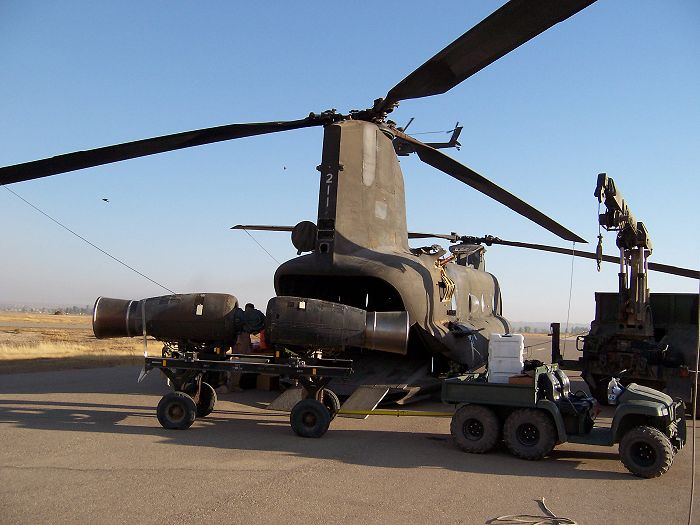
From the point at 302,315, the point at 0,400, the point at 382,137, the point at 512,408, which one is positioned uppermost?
the point at 382,137

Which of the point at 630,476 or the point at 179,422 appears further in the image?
the point at 179,422

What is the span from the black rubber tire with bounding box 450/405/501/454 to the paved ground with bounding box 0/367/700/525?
7.4 inches

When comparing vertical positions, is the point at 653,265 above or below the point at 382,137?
below

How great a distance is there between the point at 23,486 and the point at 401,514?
11.7 ft

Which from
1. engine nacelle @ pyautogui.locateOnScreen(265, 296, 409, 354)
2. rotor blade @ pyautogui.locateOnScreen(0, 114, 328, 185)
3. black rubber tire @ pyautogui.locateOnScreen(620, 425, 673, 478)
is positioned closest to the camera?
black rubber tire @ pyautogui.locateOnScreen(620, 425, 673, 478)

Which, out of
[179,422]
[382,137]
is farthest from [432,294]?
[179,422]

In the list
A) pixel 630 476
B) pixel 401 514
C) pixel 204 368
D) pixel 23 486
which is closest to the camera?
pixel 401 514

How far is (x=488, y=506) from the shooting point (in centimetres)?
562

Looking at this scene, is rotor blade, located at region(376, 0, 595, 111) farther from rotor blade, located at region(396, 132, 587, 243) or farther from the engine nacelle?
the engine nacelle

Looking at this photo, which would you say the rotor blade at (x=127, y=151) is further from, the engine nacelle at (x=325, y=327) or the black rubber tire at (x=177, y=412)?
the black rubber tire at (x=177, y=412)

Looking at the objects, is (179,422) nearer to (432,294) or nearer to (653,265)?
(432,294)

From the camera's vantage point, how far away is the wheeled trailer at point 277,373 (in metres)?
8.77

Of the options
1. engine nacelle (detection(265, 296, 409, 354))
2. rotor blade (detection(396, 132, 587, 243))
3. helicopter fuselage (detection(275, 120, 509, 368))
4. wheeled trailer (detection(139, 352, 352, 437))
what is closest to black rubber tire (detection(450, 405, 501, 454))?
engine nacelle (detection(265, 296, 409, 354))

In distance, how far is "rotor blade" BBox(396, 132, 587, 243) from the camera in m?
12.1
